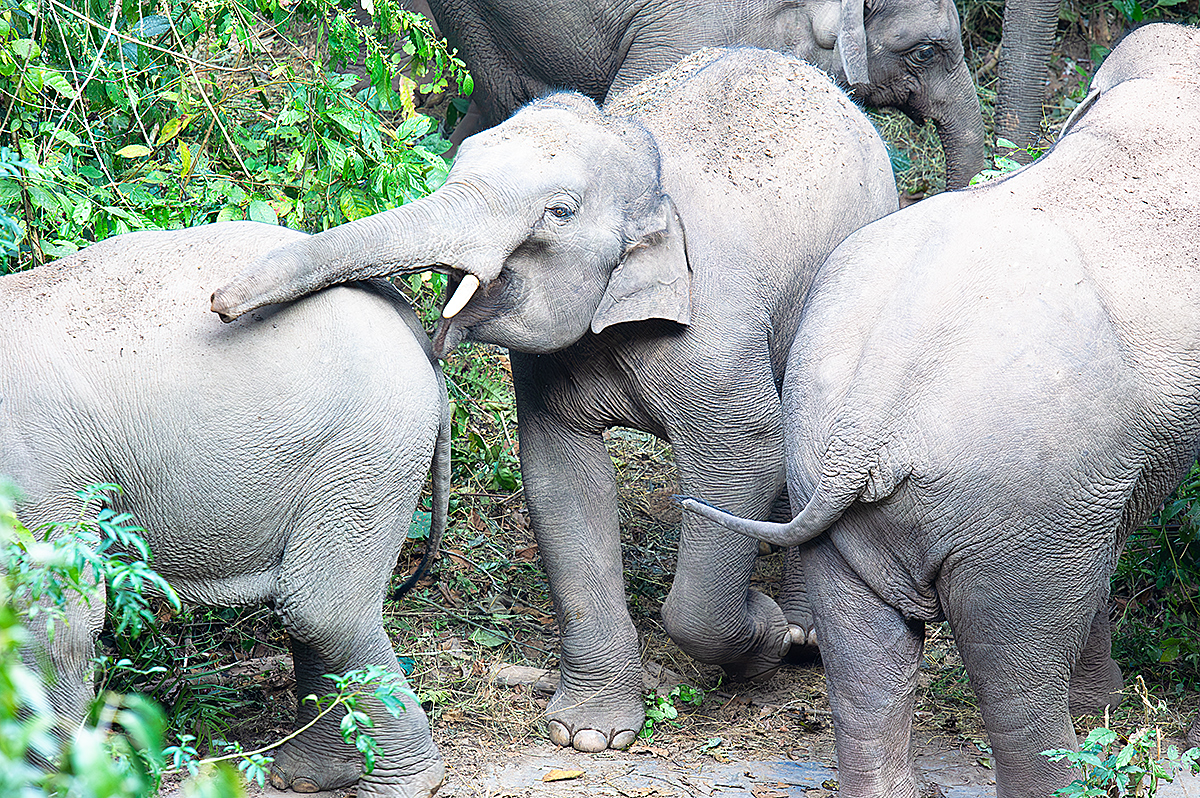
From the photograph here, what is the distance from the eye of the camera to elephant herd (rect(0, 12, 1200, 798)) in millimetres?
2598

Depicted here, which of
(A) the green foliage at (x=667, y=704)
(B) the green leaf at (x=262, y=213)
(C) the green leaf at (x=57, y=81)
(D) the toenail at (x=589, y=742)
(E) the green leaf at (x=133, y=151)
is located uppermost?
(C) the green leaf at (x=57, y=81)

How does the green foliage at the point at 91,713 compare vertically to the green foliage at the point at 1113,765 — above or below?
above

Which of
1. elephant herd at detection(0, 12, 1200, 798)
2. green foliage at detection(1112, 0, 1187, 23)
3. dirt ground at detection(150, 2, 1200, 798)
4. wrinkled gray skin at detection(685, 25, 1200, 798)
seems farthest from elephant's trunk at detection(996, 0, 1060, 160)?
wrinkled gray skin at detection(685, 25, 1200, 798)

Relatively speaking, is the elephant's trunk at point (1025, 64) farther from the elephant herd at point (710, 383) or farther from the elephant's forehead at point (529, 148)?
the elephant's forehead at point (529, 148)

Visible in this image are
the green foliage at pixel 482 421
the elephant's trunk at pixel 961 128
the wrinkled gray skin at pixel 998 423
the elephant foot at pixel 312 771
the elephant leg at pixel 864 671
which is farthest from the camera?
A: the elephant's trunk at pixel 961 128

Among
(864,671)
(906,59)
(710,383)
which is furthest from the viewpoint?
(906,59)

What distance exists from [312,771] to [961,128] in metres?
3.89

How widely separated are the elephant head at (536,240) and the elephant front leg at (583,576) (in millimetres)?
558

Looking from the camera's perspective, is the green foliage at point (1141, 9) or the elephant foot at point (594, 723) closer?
the elephant foot at point (594, 723)

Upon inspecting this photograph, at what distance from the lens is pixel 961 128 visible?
5.73 meters

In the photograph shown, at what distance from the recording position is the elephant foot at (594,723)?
11.9 ft

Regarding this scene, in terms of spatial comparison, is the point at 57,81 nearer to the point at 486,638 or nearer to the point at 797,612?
the point at 486,638

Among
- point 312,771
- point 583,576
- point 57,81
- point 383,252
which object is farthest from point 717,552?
point 57,81

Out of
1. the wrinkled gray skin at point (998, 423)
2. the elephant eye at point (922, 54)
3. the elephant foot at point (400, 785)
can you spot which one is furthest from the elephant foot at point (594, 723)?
the elephant eye at point (922, 54)
